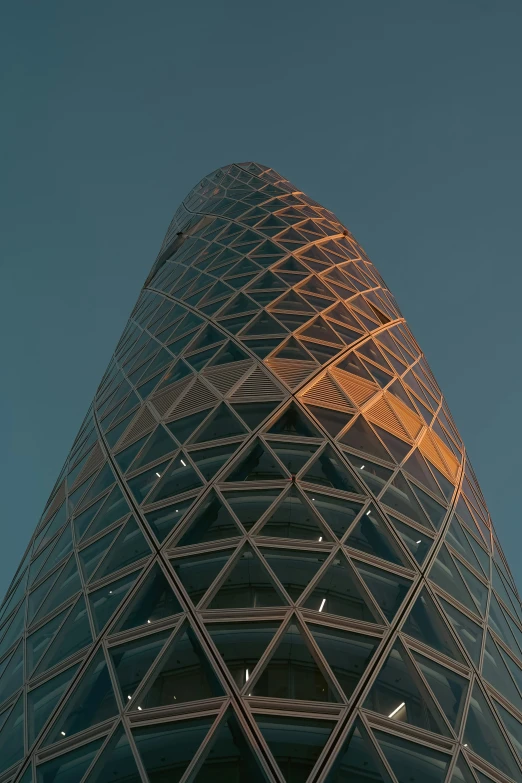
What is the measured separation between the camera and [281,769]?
14.4m

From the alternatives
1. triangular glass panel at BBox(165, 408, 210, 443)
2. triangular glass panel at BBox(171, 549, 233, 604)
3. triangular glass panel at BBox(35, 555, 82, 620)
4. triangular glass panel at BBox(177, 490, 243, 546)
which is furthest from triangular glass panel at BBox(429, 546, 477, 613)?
triangular glass panel at BBox(35, 555, 82, 620)

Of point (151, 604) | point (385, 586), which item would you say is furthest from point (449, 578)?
point (151, 604)

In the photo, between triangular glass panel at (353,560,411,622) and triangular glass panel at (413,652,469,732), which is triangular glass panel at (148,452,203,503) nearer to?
triangular glass panel at (353,560,411,622)

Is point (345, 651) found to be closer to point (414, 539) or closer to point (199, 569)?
point (199, 569)

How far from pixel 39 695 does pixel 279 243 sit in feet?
93.0

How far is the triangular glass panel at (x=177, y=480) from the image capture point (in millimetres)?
23203

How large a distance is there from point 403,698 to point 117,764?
6.09m

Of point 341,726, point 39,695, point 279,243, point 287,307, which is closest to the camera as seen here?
point 341,726

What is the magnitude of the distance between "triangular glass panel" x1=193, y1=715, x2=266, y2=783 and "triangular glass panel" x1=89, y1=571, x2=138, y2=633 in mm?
5655

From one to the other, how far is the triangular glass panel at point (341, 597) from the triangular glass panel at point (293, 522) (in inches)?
50.4

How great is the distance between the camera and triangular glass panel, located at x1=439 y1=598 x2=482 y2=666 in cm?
2008

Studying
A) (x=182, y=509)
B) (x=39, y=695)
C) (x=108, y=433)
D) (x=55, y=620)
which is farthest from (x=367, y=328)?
(x=39, y=695)

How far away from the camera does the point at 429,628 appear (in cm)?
1953

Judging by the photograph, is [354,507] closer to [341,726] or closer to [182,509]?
[182,509]
